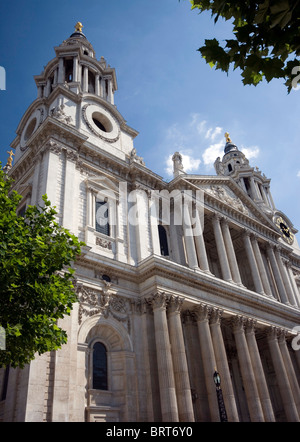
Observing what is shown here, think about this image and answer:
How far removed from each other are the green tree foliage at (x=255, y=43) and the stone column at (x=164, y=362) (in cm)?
1611

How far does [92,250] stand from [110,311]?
12.2ft

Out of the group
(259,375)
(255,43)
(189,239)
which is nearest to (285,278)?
(259,375)

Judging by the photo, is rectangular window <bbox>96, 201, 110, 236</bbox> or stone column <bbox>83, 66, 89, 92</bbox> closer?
rectangular window <bbox>96, 201, 110, 236</bbox>

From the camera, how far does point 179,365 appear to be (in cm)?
2006

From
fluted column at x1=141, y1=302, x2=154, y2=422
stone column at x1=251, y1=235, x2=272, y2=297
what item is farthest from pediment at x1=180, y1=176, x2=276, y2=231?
fluted column at x1=141, y1=302, x2=154, y2=422

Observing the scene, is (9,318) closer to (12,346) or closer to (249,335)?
(12,346)

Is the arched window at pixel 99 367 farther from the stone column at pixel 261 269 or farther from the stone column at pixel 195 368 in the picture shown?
the stone column at pixel 261 269

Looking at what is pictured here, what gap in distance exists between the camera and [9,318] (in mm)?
12406

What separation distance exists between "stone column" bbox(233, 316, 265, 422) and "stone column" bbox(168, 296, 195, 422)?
5.74 metres

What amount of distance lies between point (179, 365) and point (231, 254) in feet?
39.2

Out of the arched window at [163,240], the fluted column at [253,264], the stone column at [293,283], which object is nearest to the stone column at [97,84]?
the arched window at [163,240]

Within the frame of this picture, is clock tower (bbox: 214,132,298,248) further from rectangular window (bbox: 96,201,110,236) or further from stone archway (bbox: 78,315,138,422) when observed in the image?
stone archway (bbox: 78,315,138,422)

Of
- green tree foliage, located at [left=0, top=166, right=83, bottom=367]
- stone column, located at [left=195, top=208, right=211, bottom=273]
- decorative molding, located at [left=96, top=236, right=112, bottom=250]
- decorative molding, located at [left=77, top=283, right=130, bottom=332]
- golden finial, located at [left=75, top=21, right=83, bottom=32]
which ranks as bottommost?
green tree foliage, located at [left=0, top=166, right=83, bottom=367]

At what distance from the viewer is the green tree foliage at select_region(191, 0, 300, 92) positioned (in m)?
6.39
